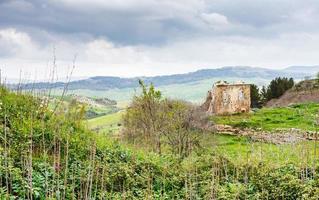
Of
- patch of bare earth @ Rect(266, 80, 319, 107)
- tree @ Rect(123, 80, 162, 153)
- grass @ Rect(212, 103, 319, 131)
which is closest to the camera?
tree @ Rect(123, 80, 162, 153)

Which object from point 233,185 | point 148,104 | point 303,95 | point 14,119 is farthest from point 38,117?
point 303,95

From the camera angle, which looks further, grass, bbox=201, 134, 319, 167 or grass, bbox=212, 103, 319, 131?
grass, bbox=212, 103, 319, 131

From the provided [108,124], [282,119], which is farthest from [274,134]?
[108,124]

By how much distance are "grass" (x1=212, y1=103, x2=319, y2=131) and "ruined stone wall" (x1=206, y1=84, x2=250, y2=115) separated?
478cm

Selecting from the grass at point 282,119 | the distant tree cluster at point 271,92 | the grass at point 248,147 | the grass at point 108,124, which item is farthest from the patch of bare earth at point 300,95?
the grass at point 248,147

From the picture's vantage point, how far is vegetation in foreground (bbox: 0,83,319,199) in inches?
440

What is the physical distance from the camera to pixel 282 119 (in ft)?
135

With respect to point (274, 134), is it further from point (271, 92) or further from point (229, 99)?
point (271, 92)

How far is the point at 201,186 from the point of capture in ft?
41.4

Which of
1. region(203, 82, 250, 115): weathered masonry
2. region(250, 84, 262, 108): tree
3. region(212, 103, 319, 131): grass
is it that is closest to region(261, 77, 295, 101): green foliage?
region(250, 84, 262, 108): tree

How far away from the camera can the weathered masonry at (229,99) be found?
51.4 metres

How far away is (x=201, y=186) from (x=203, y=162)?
237 cm

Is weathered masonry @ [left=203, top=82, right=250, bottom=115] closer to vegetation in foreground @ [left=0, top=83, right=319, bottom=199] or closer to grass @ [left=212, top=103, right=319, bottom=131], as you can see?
grass @ [left=212, top=103, right=319, bottom=131]

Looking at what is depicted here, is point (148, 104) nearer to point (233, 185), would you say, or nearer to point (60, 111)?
point (60, 111)
